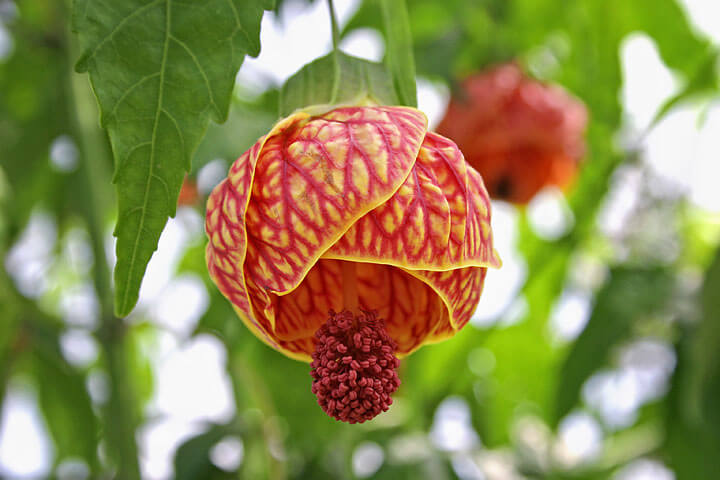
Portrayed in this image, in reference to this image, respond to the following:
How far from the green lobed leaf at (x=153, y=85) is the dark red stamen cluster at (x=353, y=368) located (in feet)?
0.34

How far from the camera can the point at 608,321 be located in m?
1.00

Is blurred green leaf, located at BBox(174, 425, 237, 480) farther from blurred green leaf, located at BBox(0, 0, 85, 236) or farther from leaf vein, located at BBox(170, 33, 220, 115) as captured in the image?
leaf vein, located at BBox(170, 33, 220, 115)

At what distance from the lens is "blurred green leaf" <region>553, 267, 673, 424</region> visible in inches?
38.5

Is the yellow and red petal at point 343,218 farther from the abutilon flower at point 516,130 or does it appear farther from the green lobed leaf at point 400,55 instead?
the abutilon flower at point 516,130

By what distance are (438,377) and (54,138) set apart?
0.63 metres

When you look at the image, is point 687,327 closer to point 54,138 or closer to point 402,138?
point 402,138

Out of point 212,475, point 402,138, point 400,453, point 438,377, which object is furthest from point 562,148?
point 402,138

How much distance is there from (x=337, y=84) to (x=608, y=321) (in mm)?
600

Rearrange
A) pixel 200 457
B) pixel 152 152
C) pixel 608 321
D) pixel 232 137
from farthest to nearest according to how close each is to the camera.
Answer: pixel 608 321 → pixel 200 457 → pixel 232 137 → pixel 152 152

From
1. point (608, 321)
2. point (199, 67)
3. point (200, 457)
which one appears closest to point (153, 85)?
point (199, 67)

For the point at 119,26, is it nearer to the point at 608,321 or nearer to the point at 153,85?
the point at 153,85

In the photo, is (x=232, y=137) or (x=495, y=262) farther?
(x=232, y=137)

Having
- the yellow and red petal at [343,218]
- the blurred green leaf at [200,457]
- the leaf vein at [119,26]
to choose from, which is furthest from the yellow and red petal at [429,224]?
the blurred green leaf at [200,457]

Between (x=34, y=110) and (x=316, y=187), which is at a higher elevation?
(x=316, y=187)
